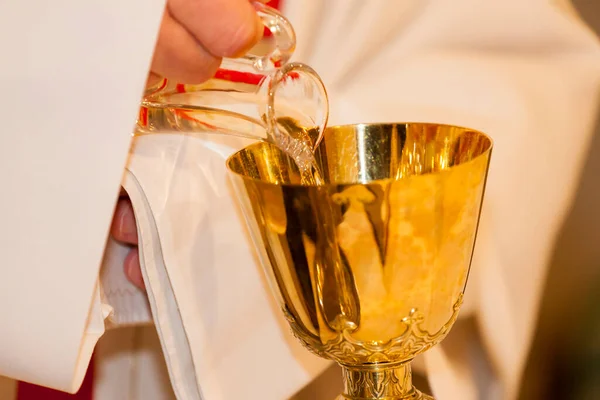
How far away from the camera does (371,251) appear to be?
37 centimetres

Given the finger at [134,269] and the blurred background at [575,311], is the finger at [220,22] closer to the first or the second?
the finger at [134,269]

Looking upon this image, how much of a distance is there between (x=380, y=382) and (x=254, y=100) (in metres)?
0.18

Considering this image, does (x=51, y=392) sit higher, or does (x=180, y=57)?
(x=180, y=57)

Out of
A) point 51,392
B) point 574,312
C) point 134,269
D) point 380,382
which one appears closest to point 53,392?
point 51,392

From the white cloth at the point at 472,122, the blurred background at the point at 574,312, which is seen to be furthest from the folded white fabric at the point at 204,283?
Answer: the blurred background at the point at 574,312

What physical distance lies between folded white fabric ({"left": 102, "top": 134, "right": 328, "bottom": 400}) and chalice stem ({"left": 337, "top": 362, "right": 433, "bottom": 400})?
0.10 meters

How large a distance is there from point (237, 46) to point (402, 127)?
0.41ft

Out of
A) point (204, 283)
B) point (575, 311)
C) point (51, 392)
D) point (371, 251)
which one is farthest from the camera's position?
point (575, 311)

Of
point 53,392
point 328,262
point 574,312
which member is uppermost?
point 328,262

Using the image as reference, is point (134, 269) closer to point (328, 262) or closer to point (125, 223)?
point (125, 223)

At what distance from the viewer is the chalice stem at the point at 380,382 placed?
1.41 feet

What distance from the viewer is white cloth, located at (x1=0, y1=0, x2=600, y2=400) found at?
521 millimetres

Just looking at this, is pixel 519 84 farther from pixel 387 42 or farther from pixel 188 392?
pixel 188 392

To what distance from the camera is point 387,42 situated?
60 cm
